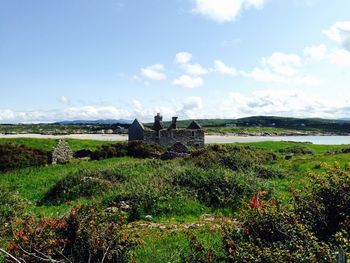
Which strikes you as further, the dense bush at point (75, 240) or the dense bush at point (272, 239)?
the dense bush at point (75, 240)

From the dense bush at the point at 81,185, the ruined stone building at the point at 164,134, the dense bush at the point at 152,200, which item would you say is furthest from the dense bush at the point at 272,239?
the ruined stone building at the point at 164,134

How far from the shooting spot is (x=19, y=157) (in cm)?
3334

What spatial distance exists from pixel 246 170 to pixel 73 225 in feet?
59.0

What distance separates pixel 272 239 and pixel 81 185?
48.6 feet

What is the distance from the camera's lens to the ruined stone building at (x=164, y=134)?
176ft

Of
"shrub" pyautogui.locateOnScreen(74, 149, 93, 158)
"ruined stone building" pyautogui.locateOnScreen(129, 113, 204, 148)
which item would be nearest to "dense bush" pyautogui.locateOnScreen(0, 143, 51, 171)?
"shrub" pyautogui.locateOnScreen(74, 149, 93, 158)

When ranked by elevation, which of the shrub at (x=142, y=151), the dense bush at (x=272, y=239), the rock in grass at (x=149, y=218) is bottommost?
the rock in grass at (x=149, y=218)

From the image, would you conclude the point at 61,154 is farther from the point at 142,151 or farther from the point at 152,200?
the point at 152,200

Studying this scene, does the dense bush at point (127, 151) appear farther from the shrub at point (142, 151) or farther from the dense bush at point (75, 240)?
the dense bush at point (75, 240)

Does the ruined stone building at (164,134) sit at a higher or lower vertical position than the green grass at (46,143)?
higher

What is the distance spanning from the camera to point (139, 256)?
992 centimetres

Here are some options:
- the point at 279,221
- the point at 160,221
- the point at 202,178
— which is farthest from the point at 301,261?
the point at 202,178

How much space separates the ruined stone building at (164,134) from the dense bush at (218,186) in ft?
110

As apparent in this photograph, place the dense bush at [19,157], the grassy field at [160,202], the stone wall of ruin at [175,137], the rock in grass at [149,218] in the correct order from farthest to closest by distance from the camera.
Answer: the stone wall of ruin at [175,137] < the dense bush at [19,157] < the rock in grass at [149,218] < the grassy field at [160,202]
